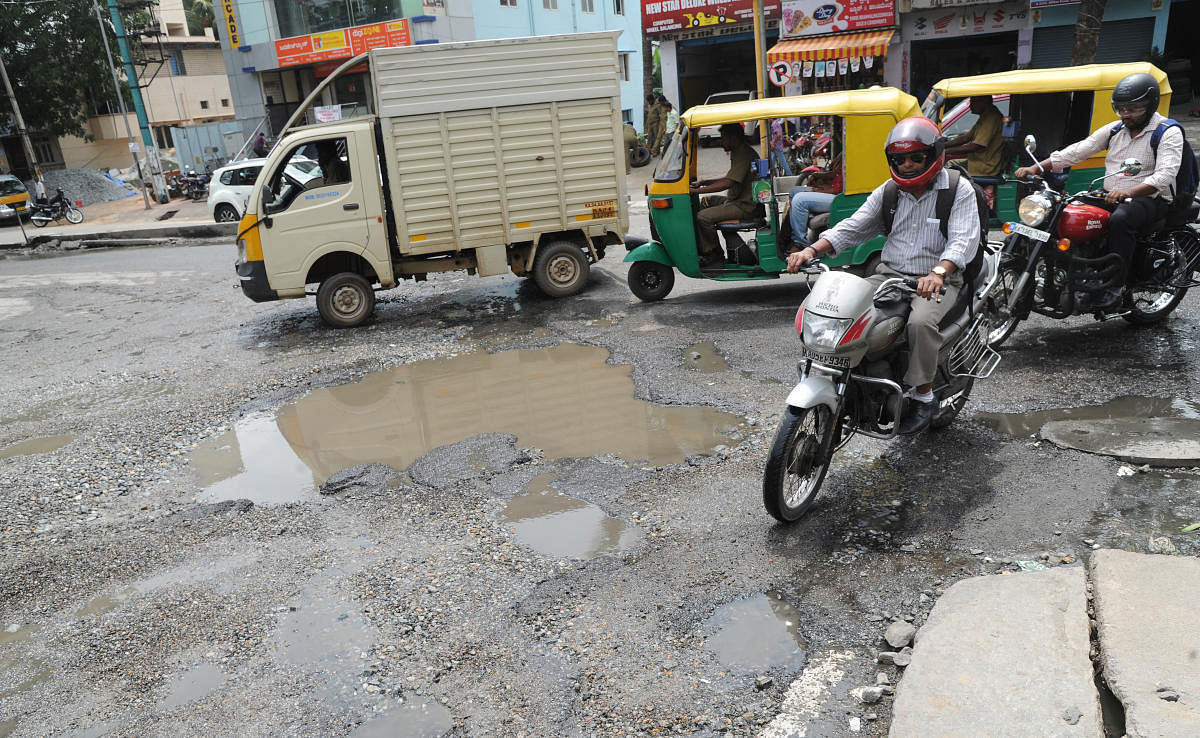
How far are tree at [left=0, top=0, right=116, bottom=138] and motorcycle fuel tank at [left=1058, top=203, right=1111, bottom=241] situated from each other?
36.0m

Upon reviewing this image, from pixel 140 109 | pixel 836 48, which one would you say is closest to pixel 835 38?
pixel 836 48

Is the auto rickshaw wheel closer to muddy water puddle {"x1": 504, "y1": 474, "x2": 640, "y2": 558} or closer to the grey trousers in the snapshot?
muddy water puddle {"x1": 504, "y1": 474, "x2": 640, "y2": 558}

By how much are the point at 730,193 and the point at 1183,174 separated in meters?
3.91

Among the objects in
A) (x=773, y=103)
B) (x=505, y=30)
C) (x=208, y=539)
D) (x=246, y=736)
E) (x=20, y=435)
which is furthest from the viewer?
(x=505, y=30)

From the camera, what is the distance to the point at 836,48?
862 inches

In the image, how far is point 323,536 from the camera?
15.4 ft

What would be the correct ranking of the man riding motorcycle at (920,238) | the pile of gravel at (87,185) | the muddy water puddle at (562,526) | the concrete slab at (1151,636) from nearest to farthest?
the concrete slab at (1151,636), the muddy water puddle at (562,526), the man riding motorcycle at (920,238), the pile of gravel at (87,185)

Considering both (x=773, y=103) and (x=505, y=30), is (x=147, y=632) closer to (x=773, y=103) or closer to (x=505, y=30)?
(x=773, y=103)

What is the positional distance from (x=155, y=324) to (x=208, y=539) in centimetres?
663

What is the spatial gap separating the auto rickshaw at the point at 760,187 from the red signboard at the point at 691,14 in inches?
690

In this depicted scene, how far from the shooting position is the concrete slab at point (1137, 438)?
455 cm

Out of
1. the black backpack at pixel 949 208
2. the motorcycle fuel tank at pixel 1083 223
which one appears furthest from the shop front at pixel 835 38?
the black backpack at pixel 949 208

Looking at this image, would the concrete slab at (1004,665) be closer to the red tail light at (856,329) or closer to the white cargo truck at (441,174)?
the red tail light at (856,329)

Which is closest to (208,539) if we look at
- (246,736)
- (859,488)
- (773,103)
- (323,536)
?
(323,536)
